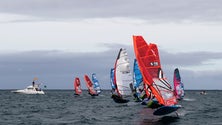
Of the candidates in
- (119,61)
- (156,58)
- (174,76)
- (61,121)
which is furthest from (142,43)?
(174,76)

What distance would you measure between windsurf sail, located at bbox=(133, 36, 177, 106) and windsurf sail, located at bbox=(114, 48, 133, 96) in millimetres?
25397

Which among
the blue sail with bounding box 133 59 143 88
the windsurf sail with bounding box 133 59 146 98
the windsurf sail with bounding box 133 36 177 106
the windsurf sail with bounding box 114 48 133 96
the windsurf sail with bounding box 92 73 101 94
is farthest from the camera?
the windsurf sail with bounding box 92 73 101 94

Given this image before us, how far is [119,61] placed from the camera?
3103 inches

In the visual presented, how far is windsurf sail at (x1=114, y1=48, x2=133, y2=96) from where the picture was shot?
78750 mm

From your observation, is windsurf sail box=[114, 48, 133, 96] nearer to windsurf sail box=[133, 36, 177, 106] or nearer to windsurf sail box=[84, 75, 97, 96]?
windsurf sail box=[133, 36, 177, 106]

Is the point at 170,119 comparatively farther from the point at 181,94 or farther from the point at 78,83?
the point at 78,83

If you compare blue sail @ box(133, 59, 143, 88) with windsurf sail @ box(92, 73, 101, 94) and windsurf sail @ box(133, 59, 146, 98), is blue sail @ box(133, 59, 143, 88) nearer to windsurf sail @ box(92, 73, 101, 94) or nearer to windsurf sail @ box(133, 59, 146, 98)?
windsurf sail @ box(133, 59, 146, 98)

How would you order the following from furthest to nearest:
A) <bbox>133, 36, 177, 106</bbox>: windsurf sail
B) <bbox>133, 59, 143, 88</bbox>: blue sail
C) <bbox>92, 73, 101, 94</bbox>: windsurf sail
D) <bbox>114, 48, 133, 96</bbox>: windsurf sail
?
1. <bbox>92, 73, 101, 94</bbox>: windsurf sail
2. <bbox>114, 48, 133, 96</bbox>: windsurf sail
3. <bbox>133, 59, 143, 88</bbox>: blue sail
4. <bbox>133, 36, 177, 106</bbox>: windsurf sail

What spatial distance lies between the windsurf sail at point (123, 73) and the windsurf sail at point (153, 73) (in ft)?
83.3

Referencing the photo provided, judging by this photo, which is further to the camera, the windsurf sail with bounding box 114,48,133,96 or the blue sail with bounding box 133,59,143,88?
the windsurf sail with bounding box 114,48,133,96

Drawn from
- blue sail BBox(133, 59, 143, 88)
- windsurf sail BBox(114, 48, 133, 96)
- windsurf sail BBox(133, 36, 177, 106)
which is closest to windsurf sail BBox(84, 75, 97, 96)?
blue sail BBox(133, 59, 143, 88)

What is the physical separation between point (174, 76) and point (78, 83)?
49337 mm

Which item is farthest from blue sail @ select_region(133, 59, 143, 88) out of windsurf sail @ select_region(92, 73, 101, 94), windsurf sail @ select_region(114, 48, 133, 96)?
windsurf sail @ select_region(92, 73, 101, 94)

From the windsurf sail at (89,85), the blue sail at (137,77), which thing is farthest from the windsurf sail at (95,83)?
the blue sail at (137,77)
